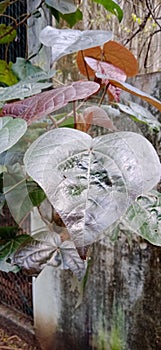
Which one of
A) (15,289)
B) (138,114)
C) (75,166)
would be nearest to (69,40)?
(138,114)

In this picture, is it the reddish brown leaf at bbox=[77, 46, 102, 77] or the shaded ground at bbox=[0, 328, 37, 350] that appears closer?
the reddish brown leaf at bbox=[77, 46, 102, 77]

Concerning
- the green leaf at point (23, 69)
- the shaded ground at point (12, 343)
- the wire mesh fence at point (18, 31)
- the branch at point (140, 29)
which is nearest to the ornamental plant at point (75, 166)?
the green leaf at point (23, 69)

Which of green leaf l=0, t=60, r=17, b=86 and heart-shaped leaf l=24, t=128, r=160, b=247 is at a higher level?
green leaf l=0, t=60, r=17, b=86

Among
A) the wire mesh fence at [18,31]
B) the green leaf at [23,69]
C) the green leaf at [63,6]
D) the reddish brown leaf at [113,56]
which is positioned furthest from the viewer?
the wire mesh fence at [18,31]

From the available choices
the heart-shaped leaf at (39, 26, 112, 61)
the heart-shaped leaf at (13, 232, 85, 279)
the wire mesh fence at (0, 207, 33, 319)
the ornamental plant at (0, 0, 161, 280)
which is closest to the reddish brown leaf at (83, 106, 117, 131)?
the ornamental plant at (0, 0, 161, 280)

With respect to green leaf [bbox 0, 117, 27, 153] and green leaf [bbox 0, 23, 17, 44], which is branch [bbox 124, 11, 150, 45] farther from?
green leaf [bbox 0, 117, 27, 153]

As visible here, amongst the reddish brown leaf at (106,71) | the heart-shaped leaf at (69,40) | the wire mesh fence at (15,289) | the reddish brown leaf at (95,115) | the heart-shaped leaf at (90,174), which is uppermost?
the heart-shaped leaf at (69,40)

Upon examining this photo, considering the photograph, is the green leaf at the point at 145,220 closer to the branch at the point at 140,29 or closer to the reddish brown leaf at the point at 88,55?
the reddish brown leaf at the point at 88,55

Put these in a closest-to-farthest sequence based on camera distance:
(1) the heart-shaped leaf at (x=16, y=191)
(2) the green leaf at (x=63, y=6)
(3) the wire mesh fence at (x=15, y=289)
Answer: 1. (1) the heart-shaped leaf at (x=16, y=191)
2. (2) the green leaf at (x=63, y=6)
3. (3) the wire mesh fence at (x=15, y=289)

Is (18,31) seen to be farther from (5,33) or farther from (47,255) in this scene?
(47,255)
